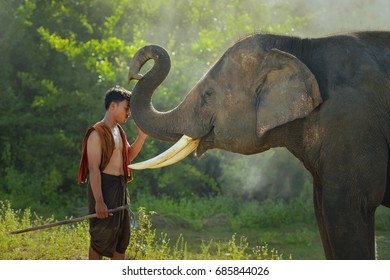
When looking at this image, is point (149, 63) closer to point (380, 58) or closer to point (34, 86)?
point (34, 86)

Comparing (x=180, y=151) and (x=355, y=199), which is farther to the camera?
(x=180, y=151)

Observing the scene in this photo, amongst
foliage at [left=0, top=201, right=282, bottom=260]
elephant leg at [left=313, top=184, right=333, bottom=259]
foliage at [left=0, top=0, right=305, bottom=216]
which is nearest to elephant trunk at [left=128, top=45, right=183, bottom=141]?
elephant leg at [left=313, top=184, right=333, bottom=259]

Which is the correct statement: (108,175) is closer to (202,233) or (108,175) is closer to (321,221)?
(321,221)

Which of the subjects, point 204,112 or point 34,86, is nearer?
point 204,112

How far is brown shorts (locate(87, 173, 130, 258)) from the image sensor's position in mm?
6672

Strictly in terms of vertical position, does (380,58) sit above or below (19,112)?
above

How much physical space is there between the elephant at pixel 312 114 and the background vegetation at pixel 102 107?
5362 millimetres

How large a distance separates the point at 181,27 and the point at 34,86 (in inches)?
120

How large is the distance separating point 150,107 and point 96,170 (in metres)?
0.66

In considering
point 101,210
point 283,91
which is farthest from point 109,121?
point 283,91

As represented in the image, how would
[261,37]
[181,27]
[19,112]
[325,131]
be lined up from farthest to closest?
1. [181,27]
2. [19,112]
3. [261,37]
4. [325,131]

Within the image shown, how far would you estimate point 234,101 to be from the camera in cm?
652

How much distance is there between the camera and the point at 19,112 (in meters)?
14.5

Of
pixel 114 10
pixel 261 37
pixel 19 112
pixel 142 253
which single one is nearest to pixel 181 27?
pixel 114 10
